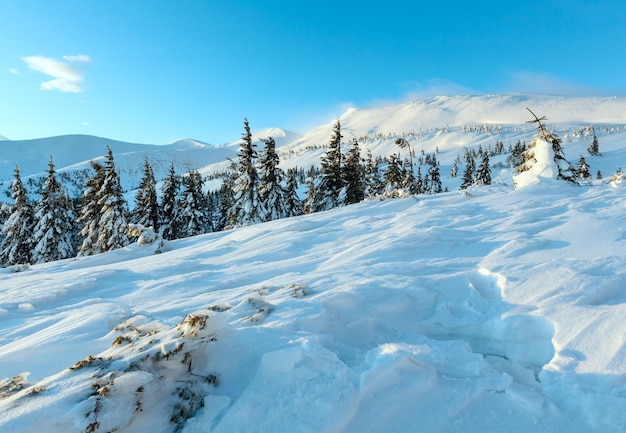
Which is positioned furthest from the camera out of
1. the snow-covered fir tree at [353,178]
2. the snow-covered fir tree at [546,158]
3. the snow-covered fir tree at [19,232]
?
the snow-covered fir tree at [353,178]

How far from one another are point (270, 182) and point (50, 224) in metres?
16.8

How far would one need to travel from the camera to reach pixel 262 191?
26.3 meters

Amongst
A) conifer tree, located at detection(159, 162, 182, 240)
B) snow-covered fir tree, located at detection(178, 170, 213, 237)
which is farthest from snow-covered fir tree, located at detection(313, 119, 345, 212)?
conifer tree, located at detection(159, 162, 182, 240)

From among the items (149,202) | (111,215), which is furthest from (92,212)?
(111,215)

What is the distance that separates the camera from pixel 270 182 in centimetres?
2662

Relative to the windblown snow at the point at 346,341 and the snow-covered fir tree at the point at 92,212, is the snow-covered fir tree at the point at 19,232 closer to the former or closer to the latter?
the snow-covered fir tree at the point at 92,212

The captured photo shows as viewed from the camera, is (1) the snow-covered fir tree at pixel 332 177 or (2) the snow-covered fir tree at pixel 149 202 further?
(1) the snow-covered fir tree at pixel 332 177

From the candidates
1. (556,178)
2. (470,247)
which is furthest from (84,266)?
(556,178)

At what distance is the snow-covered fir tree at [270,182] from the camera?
86.7 feet

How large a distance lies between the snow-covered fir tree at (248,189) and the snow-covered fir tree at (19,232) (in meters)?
16.5

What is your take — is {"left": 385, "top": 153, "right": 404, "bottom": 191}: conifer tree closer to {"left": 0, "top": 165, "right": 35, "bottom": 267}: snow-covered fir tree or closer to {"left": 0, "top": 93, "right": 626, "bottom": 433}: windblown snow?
{"left": 0, "top": 93, "right": 626, "bottom": 433}: windblown snow

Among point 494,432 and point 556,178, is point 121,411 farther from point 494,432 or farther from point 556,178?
point 556,178

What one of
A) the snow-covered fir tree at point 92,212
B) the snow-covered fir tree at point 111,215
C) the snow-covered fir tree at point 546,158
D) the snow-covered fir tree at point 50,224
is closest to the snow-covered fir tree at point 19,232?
the snow-covered fir tree at point 50,224

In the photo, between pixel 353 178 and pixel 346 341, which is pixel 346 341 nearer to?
pixel 346 341
